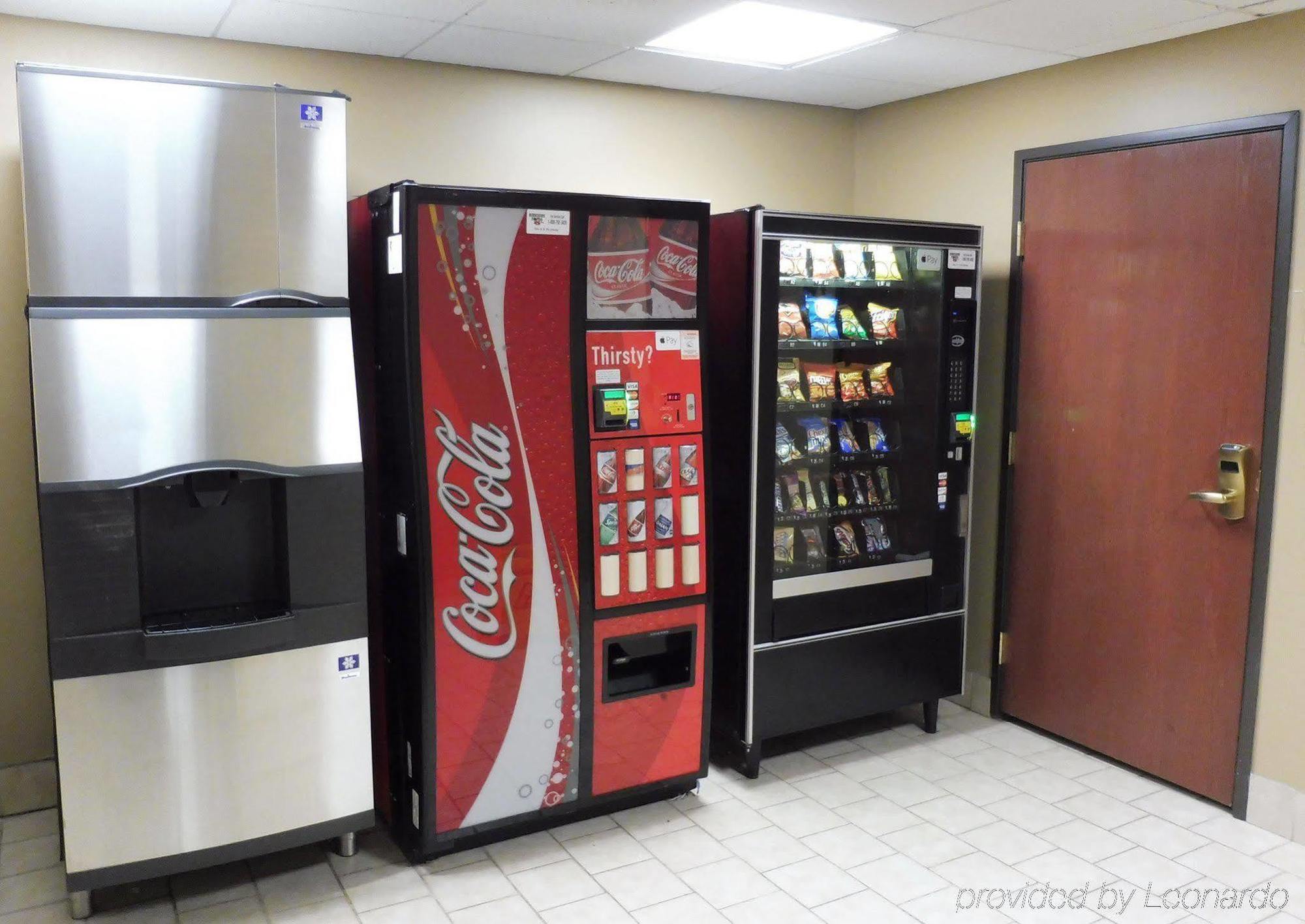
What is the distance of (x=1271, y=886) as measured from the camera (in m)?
2.87

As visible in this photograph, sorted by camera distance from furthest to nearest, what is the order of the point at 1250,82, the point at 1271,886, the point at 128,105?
Result: the point at 1250,82 → the point at 1271,886 → the point at 128,105

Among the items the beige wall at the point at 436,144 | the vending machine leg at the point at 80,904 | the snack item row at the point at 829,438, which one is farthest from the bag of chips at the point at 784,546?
the vending machine leg at the point at 80,904

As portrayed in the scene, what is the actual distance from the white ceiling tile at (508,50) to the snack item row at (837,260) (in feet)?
2.86

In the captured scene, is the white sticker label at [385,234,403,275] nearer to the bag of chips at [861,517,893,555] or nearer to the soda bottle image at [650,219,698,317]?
the soda bottle image at [650,219,698,317]

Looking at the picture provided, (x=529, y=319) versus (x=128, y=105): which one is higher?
(x=128, y=105)

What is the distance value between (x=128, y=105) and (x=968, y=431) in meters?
2.85

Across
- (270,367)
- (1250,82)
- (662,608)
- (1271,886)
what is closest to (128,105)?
(270,367)

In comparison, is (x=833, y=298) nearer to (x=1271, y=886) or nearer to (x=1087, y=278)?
(x=1087, y=278)

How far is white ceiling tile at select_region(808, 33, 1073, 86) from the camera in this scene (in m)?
3.29

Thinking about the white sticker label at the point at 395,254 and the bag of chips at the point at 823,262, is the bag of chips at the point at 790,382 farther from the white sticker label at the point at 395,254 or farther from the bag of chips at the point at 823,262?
the white sticker label at the point at 395,254

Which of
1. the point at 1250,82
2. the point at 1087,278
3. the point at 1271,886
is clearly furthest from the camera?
the point at 1087,278

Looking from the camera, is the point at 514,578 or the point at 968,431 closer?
the point at 514,578

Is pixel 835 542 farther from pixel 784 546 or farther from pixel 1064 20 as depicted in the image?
pixel 1064 20

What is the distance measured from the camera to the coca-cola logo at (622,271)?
9.89 ft
